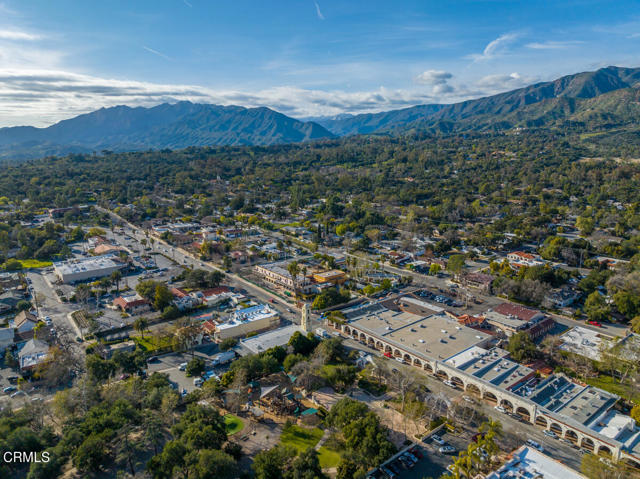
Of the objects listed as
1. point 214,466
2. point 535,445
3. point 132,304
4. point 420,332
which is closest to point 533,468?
point 535,445

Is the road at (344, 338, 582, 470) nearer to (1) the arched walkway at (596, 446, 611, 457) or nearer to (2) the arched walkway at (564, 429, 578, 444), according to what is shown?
(2) the arched walkway at (564, 429, 578, 444)

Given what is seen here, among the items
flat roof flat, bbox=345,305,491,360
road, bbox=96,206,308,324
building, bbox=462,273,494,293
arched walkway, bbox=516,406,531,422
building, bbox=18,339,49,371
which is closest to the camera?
arched walkway, bbox=516,406,531,422

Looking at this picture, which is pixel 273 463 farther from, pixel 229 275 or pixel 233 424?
pixel 229 275

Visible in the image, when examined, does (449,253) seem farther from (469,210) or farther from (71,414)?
(71,414)

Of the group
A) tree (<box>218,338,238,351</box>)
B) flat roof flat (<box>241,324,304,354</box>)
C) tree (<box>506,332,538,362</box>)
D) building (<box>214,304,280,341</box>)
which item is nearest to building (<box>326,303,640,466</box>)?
tree (<box>506,332,538,362</box>)

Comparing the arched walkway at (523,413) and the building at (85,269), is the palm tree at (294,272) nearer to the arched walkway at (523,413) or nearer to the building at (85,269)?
the building at (85,269)

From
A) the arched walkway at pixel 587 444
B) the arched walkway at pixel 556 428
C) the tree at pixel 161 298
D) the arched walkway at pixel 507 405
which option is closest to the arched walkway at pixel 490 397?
the arched walkway at pixel 507 405
